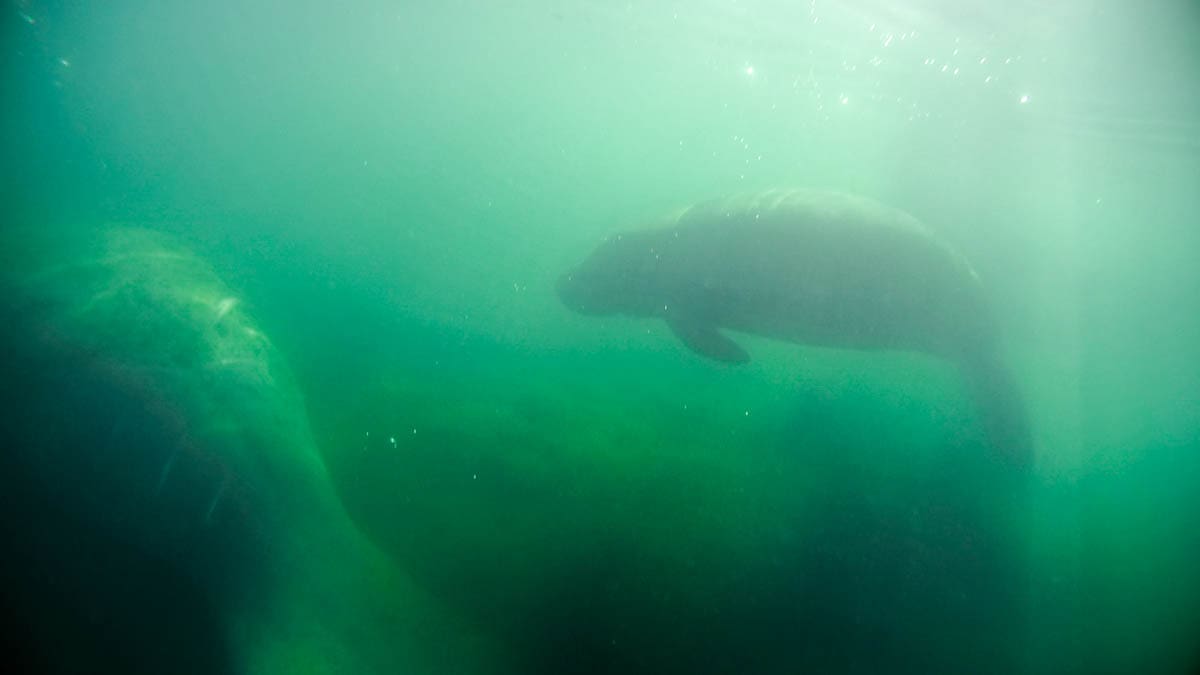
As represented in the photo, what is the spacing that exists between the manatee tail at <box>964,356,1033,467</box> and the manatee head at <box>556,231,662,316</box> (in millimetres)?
4107

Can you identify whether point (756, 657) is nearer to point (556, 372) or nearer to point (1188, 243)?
point (556, 372)

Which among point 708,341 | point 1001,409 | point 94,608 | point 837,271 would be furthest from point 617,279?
point 94,608

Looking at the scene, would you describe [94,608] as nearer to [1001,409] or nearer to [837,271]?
[837,271]

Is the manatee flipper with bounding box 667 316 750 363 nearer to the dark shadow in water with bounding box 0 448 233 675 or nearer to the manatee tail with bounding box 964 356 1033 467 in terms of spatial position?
the manatee tail with bounding box 964 356 1033 467

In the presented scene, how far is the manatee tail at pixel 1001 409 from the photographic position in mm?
7430

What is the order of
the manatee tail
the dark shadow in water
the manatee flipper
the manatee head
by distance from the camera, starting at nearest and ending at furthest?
the dark shadow in water → the manatee flipper → the manatee tail → the manatee head

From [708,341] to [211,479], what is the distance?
5.34 metres

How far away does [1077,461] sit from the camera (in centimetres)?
1697

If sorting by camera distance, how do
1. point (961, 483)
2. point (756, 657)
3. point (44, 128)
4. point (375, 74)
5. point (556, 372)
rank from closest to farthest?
point (756, 657)
point (961, 483)
point (556, 372)
point (375, 74)
point (44, 128)

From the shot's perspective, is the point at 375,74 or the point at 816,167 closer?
the point at 375,74

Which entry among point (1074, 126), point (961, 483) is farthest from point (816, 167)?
point (961, 483)

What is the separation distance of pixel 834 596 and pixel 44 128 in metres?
54.8

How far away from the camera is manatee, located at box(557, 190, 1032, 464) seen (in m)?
6.21

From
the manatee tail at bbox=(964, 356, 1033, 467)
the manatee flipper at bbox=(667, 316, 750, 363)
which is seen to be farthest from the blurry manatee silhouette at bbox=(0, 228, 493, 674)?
the manatee tail at bbox=(964, 356, 1033, 467)
